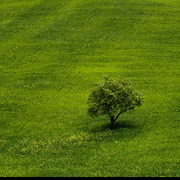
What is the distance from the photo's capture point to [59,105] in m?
39.8

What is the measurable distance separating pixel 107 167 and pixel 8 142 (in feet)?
34.5

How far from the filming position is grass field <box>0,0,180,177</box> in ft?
87.4

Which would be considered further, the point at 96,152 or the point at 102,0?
the point at 102,0

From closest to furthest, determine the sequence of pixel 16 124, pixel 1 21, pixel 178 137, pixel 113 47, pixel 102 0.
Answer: pixel 178 137 < pixel 16 124 < pixel 113 47 < pixel 1 21 < pixel 102 0

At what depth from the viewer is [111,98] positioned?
32.2 m

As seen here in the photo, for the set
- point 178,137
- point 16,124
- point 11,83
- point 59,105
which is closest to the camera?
point 178,137

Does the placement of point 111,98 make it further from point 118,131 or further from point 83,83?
point 83,83

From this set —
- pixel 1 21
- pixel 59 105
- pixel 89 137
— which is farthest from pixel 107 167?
pixel 1 21

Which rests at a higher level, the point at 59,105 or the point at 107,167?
the point at 107,167

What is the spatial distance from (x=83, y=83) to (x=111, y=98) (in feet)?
47.5

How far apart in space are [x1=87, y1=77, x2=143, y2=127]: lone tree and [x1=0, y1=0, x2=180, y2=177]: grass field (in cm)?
192

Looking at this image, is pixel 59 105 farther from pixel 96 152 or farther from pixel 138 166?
pixel 138 166

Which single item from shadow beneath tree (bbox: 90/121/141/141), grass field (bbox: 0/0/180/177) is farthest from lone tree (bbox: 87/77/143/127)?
grass field (bbox: 0/0/180/177)

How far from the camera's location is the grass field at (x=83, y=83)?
1049 inches
